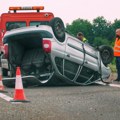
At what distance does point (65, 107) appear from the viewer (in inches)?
395

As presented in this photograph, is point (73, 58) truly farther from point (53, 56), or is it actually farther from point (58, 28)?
point (58, 28)

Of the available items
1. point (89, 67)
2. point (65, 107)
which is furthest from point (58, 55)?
point (65, 107)

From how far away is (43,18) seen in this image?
22.4 metres

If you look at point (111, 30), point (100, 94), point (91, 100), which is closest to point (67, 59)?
point (100, 94)

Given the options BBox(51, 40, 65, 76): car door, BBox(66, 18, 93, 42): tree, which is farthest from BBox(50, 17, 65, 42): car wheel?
BBox(66, 18, 93, 42): tree

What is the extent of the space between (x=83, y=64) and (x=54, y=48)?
1112mm

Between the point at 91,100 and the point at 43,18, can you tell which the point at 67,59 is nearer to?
the point at 91,100

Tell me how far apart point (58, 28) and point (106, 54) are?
1917 mm

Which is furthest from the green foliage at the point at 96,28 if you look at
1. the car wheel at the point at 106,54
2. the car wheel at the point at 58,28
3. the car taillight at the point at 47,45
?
the car taillight at the point at 47,45

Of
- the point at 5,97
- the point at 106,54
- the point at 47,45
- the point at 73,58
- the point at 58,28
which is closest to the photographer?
the point at 5,97

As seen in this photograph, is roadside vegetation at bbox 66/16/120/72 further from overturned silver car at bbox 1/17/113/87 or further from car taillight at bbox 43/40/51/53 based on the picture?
car taillight at bbox 43/40/51/53

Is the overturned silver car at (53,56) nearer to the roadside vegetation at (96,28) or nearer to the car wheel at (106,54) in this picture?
the car wheel at (106,54)

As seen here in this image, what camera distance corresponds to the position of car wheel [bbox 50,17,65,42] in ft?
49.2

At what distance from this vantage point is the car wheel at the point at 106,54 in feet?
53.3
